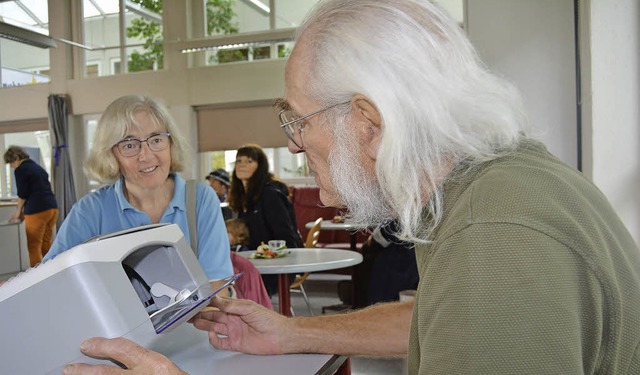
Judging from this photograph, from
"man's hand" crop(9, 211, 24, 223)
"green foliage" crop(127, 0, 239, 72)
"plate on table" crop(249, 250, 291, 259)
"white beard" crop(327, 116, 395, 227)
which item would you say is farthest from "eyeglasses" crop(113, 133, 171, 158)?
"green foliage" crop(127, 0, 239, 72)

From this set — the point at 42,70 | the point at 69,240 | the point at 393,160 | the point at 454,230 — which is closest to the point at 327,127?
the point at 393,160

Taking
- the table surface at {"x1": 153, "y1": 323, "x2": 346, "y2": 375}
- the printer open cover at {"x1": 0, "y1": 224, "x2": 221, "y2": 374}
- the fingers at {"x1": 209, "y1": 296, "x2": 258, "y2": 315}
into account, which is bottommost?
the table surface at {"x1": 153, "y1": 323, "x2": 346, "y2": 375}

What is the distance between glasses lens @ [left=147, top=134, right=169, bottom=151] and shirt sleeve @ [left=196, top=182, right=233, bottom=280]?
0.21 m

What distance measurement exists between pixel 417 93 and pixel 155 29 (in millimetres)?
9613

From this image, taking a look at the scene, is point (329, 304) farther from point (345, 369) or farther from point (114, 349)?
point (114, 349)

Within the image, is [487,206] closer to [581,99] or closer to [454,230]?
[454,230]

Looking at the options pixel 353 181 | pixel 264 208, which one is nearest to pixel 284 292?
pixel 264 208

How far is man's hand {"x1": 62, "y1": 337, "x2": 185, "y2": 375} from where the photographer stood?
81 centimetres

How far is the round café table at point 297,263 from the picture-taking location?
10.1 feet

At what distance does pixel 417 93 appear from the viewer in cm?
78

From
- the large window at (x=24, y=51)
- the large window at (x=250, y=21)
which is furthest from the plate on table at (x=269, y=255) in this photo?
the large window at (x=24, y=51)

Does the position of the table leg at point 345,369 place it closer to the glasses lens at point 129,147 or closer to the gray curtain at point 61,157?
the glasses lens at point 129,147

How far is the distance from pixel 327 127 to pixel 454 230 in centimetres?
34

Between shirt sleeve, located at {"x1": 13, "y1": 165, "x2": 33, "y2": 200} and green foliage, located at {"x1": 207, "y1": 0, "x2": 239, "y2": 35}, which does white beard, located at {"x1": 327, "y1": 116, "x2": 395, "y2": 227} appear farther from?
green foliage, located at {"x1": 207, "y1": 0, "x2": 239, "y2": 35}
